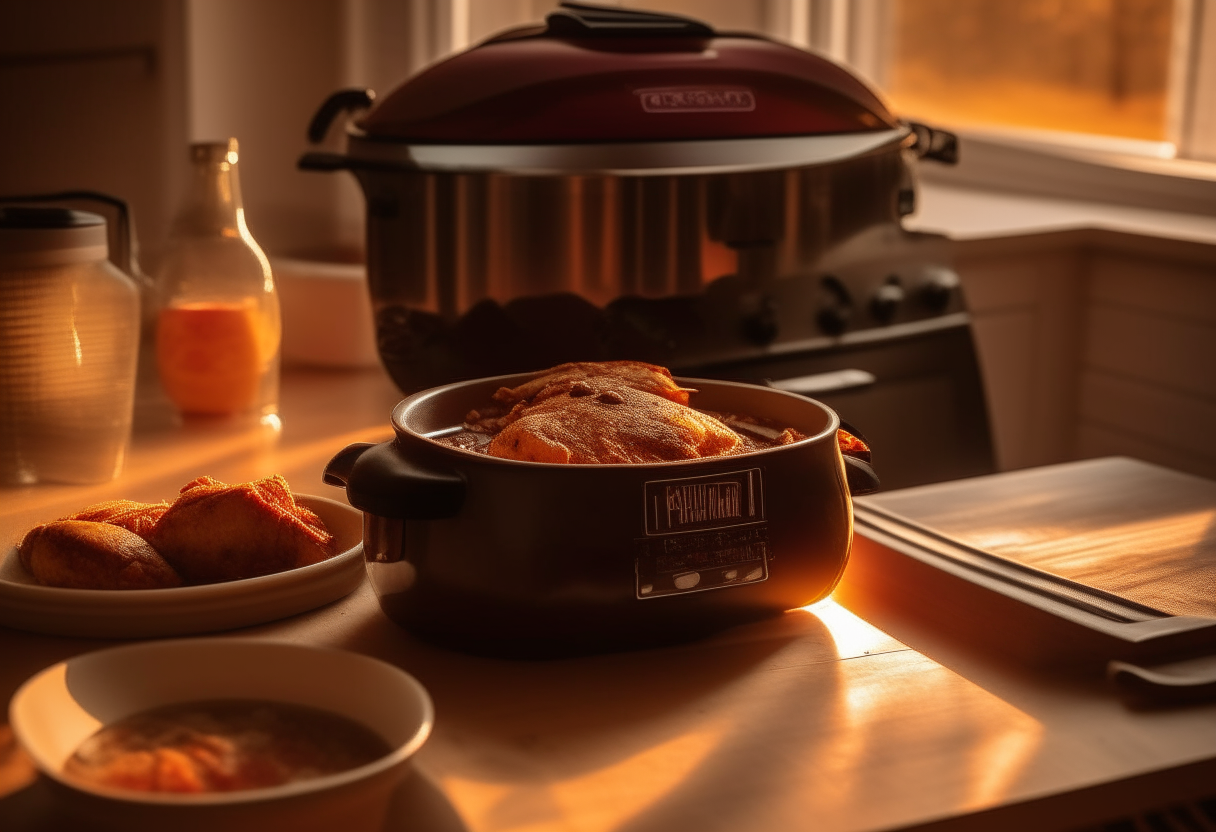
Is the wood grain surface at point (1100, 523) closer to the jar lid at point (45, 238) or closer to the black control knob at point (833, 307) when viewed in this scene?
the black control knob at point (833, 307)

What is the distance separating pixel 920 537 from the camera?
35.2 inches

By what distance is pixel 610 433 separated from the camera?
0.70 metres

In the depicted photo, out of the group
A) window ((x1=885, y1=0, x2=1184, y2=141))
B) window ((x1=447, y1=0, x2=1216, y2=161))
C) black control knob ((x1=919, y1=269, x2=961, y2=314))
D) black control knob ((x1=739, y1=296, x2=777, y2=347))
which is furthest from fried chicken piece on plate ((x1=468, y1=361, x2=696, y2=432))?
window ((x1=885, y1=0, x2=1184, y2=141))

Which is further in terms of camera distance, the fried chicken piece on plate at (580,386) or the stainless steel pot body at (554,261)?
the stainless steel pot body at (554,261)

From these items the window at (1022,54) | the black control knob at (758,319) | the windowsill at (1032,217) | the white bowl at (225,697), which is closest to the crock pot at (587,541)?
the white bowl at (225,697)

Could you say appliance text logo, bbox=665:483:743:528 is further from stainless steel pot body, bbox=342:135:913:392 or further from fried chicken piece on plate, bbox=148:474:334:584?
stainless steel pot body, bbox=342:135:913:392

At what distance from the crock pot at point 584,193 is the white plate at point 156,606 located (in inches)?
19.3

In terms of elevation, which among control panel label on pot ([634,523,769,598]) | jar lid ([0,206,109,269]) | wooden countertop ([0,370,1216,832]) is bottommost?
wooden countertop ([0,370,1216,832])

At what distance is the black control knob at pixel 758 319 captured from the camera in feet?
4.30

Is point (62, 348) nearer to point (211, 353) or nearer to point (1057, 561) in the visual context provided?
point (211, 353)

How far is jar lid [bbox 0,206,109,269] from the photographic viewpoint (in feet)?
3.07

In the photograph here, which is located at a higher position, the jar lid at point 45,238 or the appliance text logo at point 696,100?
the appliance text logo at point 696,100

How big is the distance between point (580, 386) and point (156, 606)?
0.84 ft

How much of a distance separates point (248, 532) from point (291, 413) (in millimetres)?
513
